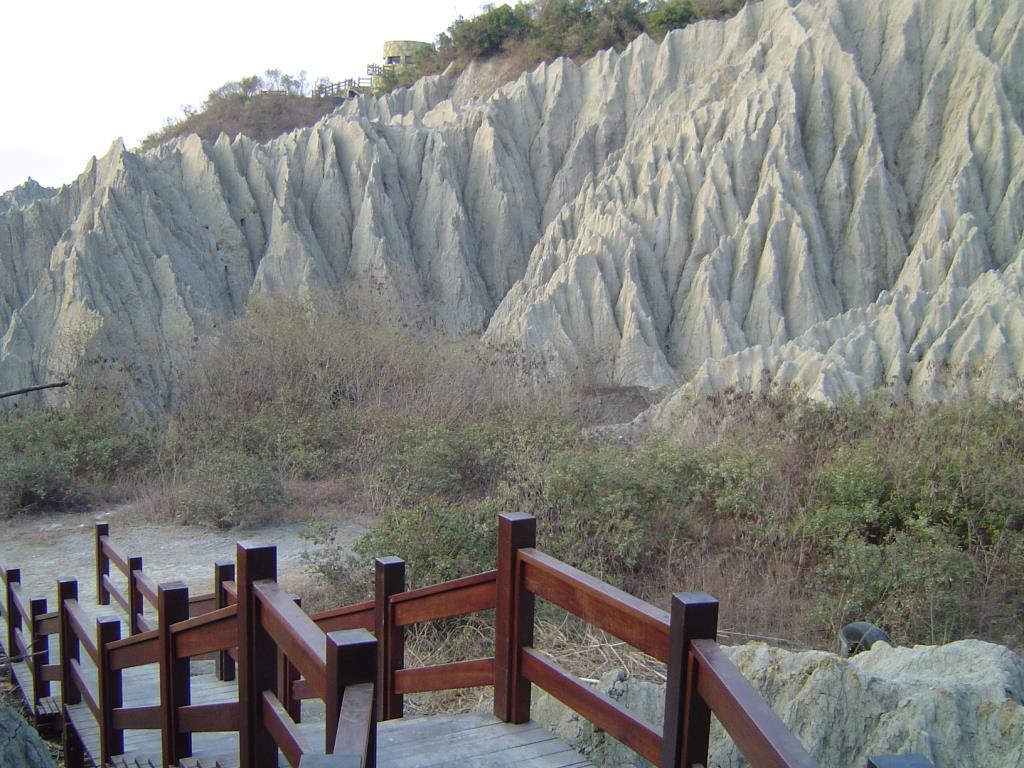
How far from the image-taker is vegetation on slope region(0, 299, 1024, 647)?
658cm

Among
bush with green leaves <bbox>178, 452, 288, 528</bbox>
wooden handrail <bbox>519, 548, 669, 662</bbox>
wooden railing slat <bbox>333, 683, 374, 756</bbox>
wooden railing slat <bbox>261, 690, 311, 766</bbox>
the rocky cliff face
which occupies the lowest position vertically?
bush with green leaves <bbox>178, 452, 288, 528</bbox>

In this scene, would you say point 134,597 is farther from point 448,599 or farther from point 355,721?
point 355,721

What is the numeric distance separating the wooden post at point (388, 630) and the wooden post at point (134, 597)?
5.65 ft

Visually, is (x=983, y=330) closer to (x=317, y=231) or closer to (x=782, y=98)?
(x=782, y=98)

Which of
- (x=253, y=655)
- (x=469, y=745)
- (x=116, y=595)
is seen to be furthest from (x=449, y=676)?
(x=116, y=595)

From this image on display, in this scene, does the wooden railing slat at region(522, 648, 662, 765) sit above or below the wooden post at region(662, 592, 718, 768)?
below

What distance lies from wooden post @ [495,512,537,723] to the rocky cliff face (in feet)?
44.8

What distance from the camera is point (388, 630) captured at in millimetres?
3977

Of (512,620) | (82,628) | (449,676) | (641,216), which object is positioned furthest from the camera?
(641,216)

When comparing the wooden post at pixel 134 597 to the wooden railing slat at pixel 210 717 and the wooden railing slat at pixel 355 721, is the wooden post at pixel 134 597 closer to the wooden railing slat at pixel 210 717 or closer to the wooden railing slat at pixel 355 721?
the wooden railing slat at pixel 210 717

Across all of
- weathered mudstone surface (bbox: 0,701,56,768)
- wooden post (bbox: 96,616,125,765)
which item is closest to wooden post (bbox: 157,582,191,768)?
wooden post (bbox: 96,616,125,765)

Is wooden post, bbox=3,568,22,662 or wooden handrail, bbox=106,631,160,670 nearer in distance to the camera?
wooden handrail, bbox=106,631,160,670

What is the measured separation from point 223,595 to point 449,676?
142 centimetres

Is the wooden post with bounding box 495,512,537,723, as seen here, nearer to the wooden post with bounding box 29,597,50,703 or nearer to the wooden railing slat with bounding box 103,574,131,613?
the wooden railing slat with bounding box 103,574,131,613
